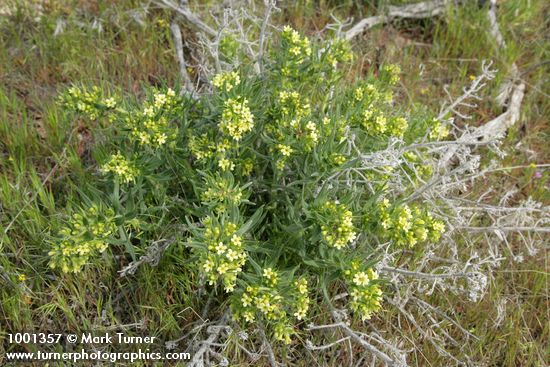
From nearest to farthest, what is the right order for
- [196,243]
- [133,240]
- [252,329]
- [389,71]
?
[196,243] < [252,329] < [133,240] < [389,71]

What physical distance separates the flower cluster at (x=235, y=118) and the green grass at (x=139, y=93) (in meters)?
0.49

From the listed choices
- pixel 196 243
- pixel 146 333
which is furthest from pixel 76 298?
pixel 196 243

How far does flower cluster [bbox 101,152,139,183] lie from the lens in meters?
2.66

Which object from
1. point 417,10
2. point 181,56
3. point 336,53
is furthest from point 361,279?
point 417,10

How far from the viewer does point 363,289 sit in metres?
2.57

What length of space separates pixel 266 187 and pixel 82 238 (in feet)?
3.34

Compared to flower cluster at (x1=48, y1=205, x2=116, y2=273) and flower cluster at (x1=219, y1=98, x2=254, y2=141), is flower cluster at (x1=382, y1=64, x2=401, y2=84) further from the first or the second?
flower cluster at (x1=48, y1=205, x2=116, y2=273)

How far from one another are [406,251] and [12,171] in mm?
2507

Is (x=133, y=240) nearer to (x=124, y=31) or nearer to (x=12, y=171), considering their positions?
(x=12, y=171)

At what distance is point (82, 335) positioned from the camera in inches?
113

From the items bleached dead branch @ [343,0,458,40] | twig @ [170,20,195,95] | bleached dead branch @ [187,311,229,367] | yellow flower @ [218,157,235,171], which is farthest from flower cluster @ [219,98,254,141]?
bleached dead branch @ [343,0,458,40]

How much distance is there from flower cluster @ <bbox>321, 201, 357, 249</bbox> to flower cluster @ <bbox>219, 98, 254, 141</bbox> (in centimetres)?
54

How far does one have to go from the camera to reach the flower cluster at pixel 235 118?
8.62 feet

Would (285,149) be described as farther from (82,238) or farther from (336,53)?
(82,238)
